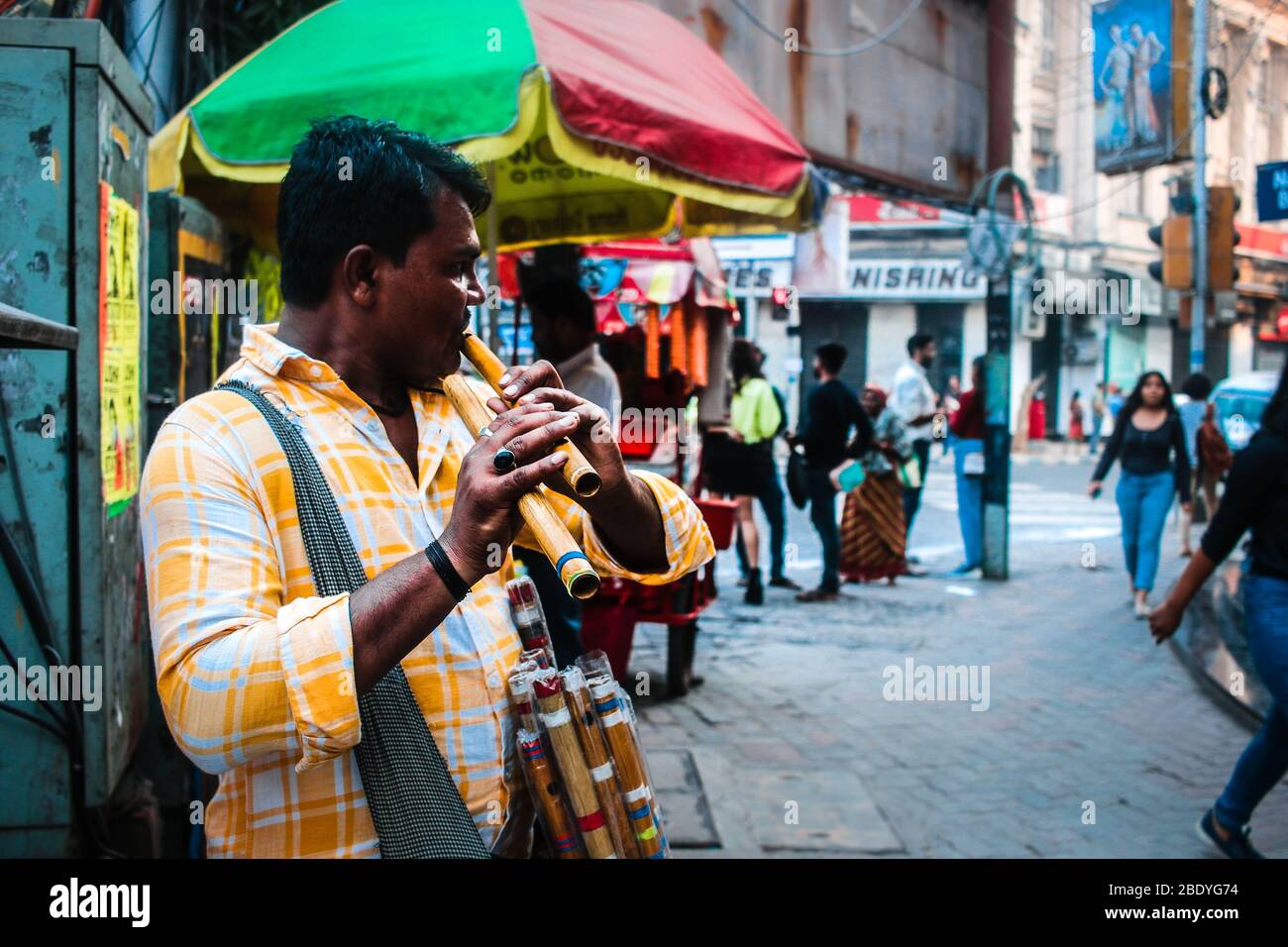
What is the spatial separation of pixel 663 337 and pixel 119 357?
5371mm

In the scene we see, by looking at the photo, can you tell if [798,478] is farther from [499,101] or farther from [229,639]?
[229,639]

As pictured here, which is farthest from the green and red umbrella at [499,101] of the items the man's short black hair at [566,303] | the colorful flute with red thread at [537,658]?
the colorful flute with red thread at [537,658]

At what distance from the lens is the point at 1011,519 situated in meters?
14.9

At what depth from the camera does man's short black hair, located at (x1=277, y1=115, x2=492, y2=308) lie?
61.7 inches

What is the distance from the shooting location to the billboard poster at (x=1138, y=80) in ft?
39.4

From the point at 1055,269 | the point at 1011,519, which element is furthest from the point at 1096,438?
the point at 1011,519

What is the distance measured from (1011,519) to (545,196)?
1038 cm

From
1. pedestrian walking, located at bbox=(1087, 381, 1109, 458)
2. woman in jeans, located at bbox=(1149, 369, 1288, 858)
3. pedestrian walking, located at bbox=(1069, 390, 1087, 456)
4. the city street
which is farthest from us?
pedestrian walking, located at bbox=(1069, 390, 1087, 456)

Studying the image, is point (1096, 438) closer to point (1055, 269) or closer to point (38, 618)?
point (1055, 269)

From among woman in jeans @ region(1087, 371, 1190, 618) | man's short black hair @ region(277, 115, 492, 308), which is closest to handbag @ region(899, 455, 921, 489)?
woman in jeans @ region(1087, 371, 1190, 618)

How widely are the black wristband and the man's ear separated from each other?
0.44 metres

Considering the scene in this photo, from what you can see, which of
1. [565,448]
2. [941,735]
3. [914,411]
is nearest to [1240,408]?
[914,411]

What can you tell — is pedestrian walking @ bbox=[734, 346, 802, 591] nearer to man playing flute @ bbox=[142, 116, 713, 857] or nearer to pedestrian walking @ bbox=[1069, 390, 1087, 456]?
man playing flute @ bbox=[142, 116, 713, 857]

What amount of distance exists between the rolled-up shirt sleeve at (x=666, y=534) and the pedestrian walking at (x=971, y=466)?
340 inches
